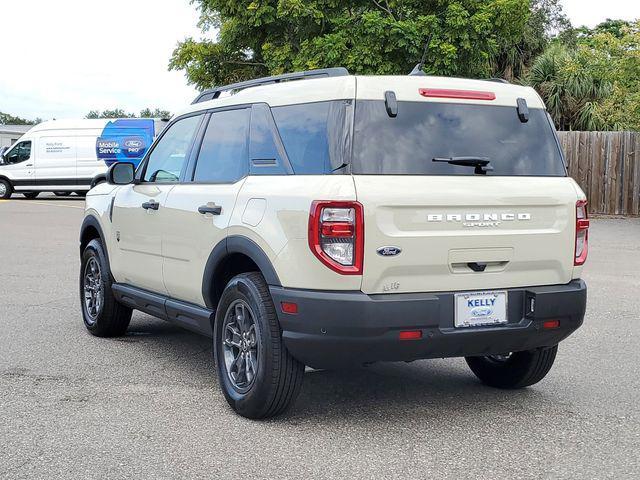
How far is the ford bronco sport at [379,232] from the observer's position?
462cm

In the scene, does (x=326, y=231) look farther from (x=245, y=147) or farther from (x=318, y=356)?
(x=245, y=147)

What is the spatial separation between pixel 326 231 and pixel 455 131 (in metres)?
1.01

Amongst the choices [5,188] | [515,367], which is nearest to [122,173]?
[515,367]

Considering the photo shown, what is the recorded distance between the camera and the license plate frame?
4785 millimetres

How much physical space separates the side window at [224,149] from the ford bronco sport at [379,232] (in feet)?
0.07

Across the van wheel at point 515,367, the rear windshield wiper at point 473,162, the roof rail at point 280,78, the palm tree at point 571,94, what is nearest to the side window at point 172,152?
the roof rail at point 280,78

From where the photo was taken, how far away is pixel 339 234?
15.0 feet

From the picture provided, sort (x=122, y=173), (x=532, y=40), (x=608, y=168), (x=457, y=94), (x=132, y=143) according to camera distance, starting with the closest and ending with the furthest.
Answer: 1. (x=457, y=94)
2. (x=122, y=173)
3. (x=608, y=168)
4. (x=132, y=143)
5. (x=532, y=40)

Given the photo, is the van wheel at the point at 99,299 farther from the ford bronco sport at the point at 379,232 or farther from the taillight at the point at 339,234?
the taillight at the point at 339,234

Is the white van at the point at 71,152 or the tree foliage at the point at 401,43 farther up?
the tree foliage at the point at 401,43

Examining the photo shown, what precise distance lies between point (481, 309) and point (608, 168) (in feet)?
64.9

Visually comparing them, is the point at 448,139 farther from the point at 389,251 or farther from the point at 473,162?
the point at 389,251

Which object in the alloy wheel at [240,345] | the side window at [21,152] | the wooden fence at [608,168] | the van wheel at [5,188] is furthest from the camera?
the van wheel at [5,188]

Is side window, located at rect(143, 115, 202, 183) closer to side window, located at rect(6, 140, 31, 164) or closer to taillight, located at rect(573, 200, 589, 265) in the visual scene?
taillight, located at rect(573, 200, 589, 265)
